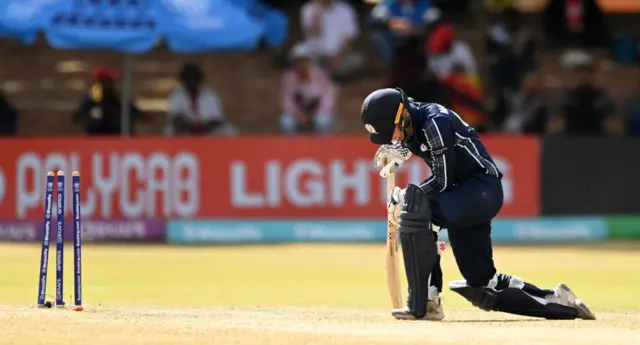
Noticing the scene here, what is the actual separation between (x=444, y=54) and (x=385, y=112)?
11794mm

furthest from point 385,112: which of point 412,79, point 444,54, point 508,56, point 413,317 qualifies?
point 508,56

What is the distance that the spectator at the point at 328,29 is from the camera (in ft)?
71.0

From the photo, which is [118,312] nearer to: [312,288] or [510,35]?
[312,288]

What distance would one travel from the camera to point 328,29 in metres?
21.7

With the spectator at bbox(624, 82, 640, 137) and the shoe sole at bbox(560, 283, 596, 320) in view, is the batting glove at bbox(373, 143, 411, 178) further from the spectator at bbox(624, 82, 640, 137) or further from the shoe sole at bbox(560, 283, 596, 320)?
the spectator at bbox(624, 82, 640, 137)

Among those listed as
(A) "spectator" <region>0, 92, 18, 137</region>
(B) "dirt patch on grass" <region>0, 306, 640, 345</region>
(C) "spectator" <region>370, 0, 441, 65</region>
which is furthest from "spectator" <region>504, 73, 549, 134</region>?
(B) "dirt patch on grass" <region>0, 306, 640, 345</region>

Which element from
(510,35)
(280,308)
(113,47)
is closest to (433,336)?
(280,308)

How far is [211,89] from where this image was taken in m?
22.9

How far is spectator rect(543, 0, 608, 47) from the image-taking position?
23.2 metres

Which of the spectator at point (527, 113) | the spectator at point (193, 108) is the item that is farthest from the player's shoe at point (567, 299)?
the spectator at point (527, 113)

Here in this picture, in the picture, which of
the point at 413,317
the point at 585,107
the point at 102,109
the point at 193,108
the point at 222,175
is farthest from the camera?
the point at 585,107

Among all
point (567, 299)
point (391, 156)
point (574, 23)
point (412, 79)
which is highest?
point (574, 23)

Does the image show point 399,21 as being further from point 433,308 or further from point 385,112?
point 385,112

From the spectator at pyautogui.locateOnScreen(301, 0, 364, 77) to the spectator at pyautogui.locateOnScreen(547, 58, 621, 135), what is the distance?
11.8 ft
